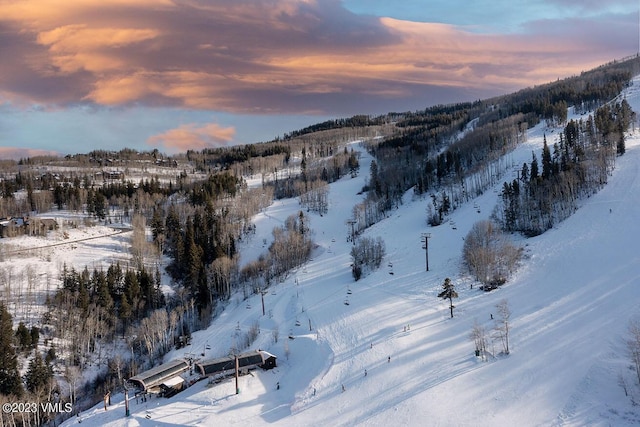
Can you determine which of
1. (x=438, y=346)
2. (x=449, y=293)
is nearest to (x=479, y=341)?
(x=438, y=346)

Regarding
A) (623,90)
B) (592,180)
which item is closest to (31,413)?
(592,180)

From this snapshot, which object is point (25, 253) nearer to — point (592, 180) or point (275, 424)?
point (275, 424)

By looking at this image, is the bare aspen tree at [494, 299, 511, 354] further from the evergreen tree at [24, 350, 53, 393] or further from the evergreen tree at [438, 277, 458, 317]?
the evergreen tree at [24, 350, 53, 393]

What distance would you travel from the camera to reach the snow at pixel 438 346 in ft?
102

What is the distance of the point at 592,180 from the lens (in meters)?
71.9

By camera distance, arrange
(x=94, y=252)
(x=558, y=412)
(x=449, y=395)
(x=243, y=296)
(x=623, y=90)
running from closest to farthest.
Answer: (x=558, y=412) → (x=449, y=395) → (x=243, y=296) → (x=94, y=252) → (x=623, y=90)

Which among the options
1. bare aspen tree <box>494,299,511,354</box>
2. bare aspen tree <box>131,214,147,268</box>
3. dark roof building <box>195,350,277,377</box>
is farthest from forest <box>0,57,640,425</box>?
bare aspen tree <box>494,299,511,354</box>

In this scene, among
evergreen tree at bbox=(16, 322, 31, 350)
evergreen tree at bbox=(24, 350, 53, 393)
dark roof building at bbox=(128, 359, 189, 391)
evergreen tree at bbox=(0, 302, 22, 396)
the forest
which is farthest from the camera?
the forest

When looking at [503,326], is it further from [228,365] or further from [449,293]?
[228,365]

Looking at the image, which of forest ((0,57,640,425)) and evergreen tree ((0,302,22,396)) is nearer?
evergreen tree ((0,302,22,396))

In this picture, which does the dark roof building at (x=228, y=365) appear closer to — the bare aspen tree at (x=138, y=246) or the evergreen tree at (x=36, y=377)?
the evergreen tree at (x=36, y=377)

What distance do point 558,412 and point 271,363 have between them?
24.3 meters

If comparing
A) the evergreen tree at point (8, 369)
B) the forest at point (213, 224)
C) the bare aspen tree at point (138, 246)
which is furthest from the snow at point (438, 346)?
the bare aspen tree at point (138, 246)

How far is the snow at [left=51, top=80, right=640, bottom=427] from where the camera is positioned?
31016mm
